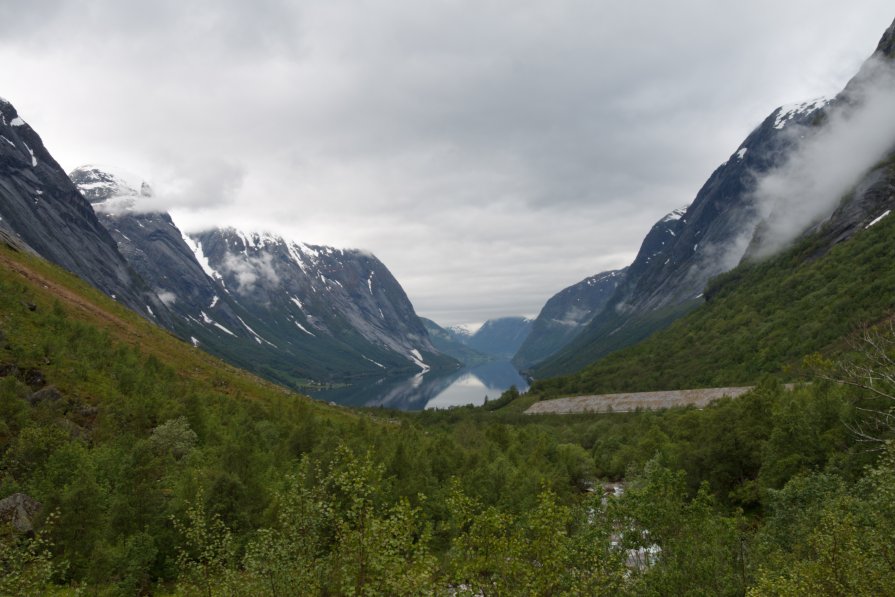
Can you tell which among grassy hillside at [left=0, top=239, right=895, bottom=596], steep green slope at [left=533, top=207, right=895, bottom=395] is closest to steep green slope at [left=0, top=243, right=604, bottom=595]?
grassy hillside at [left=0, top=239, right=895, bottom=596]

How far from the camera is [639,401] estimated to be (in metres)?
167

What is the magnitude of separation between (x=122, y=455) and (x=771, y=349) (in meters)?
168

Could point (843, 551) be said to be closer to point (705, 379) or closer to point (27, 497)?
point (27, 497)

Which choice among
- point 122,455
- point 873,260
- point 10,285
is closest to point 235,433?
point 122,455

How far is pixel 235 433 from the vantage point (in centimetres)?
5416

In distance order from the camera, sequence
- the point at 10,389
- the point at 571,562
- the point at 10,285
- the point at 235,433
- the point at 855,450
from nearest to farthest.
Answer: the point at 571,562, the point at 10,389, the point at 855,450, the point at 235,433, the point at 10,285

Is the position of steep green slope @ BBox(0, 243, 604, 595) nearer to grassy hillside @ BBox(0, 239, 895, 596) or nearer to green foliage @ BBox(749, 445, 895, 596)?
grassy hillside @ BBox(0, 239, 895, 596)

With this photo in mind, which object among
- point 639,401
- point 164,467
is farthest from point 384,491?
point 639,401

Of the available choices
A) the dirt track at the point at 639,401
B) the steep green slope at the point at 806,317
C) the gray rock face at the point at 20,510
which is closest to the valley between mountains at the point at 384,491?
the gray rock face at the point at 20,510

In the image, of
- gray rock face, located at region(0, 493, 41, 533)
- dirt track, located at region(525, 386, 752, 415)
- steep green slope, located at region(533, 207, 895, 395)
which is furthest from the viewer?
dirt track, located at region(525, 386, 752, 415)

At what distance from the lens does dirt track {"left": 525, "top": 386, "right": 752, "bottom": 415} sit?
139250 mm

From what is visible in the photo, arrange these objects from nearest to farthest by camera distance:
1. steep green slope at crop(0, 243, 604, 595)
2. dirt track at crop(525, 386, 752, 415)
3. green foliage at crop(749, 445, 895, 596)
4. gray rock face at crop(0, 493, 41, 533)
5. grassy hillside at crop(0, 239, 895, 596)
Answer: grassy hillside at crop(0, 239, 895, 596) < green foliage at crop(749, 445, 895, 596) < steep green slope at crop(0, 243, 604, 595) < gray rock face at crop(0, 493, 41, 533) < dirt track at crop(525, 386, 752, 415)

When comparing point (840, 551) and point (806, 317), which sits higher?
point (806, 317)

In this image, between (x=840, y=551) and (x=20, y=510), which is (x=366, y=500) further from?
(x=20, y=510)
